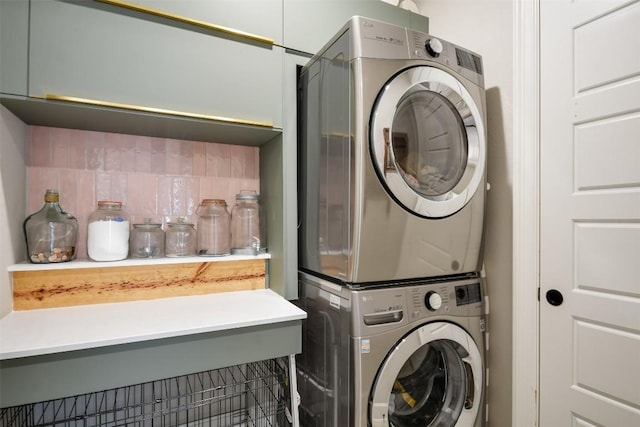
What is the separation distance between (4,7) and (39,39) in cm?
11

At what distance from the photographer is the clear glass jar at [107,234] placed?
1320 millimetres

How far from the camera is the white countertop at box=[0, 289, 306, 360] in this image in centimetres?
93

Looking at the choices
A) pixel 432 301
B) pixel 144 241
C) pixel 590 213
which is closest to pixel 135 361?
pixel 144 241

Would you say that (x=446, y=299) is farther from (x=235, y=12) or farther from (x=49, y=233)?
(x=49, y=233)

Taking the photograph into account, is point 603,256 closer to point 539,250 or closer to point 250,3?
point 539,250

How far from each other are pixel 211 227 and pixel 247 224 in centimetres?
18

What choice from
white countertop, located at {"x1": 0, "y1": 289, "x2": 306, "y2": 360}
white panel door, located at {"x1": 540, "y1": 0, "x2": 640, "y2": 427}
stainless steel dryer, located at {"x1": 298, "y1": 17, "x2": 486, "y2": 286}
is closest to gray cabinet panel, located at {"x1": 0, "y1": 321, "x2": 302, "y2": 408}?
white countertop, located at {"x1": 0, "y1": 289, "x2": 306, "y2": 360}

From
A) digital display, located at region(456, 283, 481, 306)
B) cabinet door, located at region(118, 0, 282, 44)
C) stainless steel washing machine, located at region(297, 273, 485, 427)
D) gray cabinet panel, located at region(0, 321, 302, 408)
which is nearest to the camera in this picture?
gray cabinet panel, located at region(0, 321, 302, 408)

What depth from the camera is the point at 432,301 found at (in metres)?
1.26

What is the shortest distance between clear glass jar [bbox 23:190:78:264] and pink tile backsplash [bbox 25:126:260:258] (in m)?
0.09

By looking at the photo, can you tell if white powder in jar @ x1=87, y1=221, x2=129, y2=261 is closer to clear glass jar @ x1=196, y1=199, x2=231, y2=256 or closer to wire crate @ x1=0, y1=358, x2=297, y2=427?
clear glass jar @ x1=196, y1=199, x2=231, y2=256

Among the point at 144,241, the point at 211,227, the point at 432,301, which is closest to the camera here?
the point at 432,301

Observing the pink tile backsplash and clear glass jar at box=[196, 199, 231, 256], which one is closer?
the pink tile backsplash

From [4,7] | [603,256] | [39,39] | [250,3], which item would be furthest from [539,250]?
[4,7]
